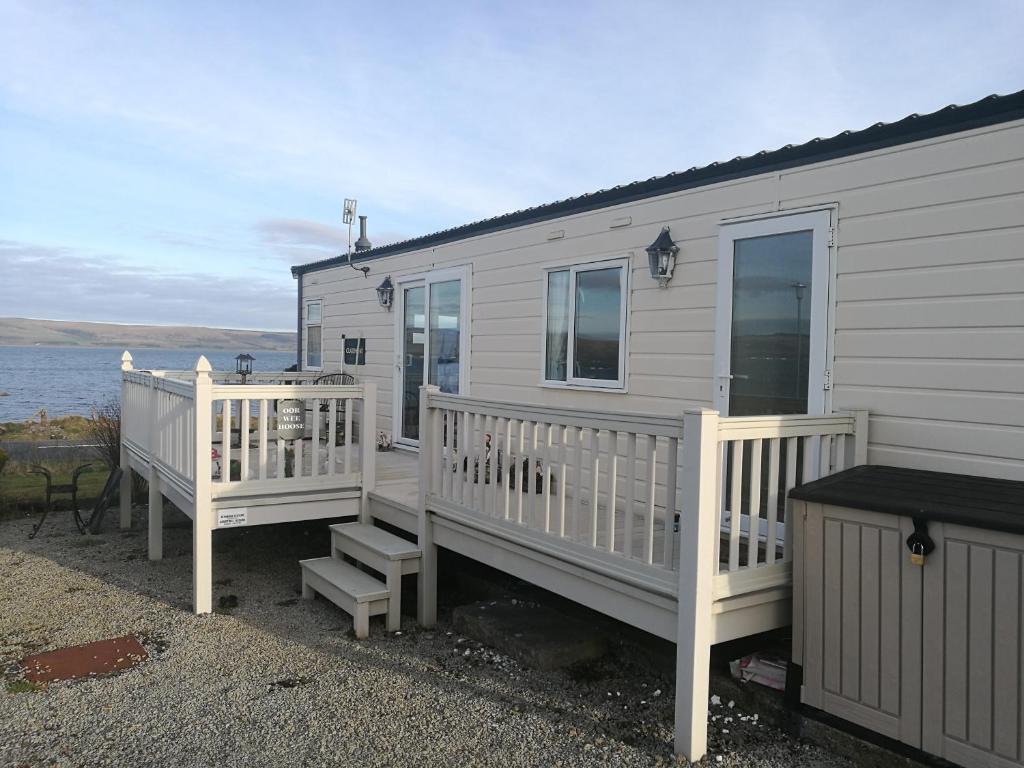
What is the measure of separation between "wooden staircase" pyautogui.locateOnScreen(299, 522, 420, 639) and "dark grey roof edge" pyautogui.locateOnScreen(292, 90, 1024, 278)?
9.07 ft

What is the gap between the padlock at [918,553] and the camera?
247 cm

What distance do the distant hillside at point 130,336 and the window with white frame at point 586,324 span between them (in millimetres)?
93271

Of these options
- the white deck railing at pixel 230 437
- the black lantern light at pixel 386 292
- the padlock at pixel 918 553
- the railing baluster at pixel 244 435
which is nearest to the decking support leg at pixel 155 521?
the white deck railing at pixel 230 437

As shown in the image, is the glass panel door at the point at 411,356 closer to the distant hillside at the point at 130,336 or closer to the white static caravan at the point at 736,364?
the white static caravan at the point at 736,364

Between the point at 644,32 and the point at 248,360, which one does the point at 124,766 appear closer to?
the point at 248,360

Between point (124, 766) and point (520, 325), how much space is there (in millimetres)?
4047

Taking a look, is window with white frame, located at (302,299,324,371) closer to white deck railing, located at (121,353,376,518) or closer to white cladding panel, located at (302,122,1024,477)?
white deck railing, located at (121,353,376,518)

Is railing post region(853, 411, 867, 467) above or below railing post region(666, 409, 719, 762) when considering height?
above

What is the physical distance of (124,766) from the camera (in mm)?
2627

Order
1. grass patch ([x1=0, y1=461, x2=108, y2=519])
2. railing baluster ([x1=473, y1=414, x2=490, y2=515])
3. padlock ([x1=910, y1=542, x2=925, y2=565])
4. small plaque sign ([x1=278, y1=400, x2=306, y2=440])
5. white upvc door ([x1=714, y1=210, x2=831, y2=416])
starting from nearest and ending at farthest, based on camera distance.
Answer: padlock ([x1=910, y1=542, x2=925, y2=565]) → white upvc door ([x1=714, y1=210, x2=831, y2=416]) → railing baluster ([x1=473, y1=414, x2=490, y2=515]) → small plaque sign ([x1=278, y1=400, x2=306, y2=440]) → grass patch ([x1=0, y1=461, x2=108, y2=519])

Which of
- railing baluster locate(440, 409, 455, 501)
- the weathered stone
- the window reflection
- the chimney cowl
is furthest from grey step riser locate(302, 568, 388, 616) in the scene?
the chimney cowl

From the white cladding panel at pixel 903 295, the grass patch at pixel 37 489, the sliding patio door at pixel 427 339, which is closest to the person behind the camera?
the white cladding panel at pixel 903 295

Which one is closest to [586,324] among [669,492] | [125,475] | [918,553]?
[669,492]

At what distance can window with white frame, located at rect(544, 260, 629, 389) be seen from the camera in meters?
4.93
